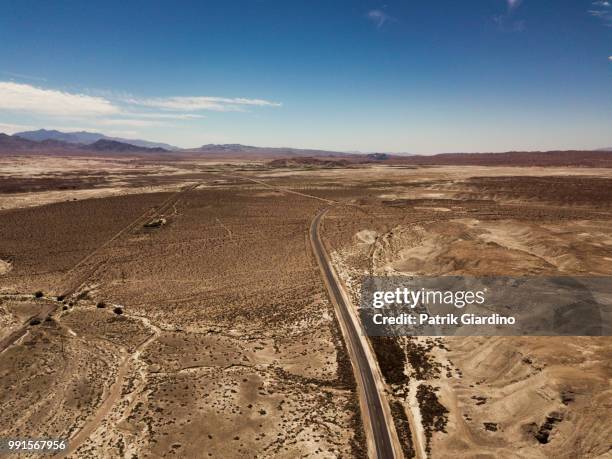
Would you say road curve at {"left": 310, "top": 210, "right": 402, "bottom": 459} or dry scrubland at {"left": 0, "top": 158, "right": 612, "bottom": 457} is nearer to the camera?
road curve at {"left": 310, "top": 210, "right": 402, "bottom": 459}

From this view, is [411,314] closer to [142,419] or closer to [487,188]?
[142,419]

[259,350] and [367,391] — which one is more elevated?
[259,350]

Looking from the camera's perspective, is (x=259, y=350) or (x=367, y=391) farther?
(x=259, y=350)

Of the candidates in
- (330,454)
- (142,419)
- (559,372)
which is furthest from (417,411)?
(142,419)

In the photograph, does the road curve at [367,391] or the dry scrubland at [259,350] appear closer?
the road curve at [367,391]
